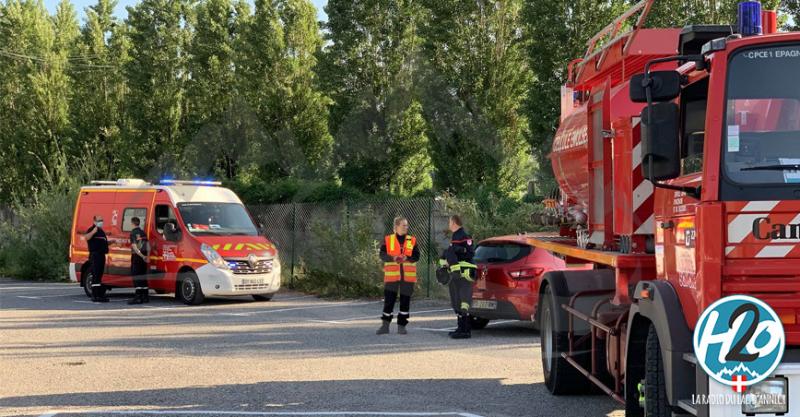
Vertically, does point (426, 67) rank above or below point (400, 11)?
below

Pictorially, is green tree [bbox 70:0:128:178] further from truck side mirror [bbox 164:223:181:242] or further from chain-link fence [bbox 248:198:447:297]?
truck side mirror [bbox 164:223:181:242]

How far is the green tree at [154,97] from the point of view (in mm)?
40469

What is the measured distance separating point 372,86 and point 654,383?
28.1 meters

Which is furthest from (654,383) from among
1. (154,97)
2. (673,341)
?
(154,97)

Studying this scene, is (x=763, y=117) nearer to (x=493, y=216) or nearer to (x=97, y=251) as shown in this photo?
(x=493, y=216)

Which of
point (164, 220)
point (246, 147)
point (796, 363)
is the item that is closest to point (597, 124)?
point (796, 363)

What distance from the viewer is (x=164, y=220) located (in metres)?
21.0

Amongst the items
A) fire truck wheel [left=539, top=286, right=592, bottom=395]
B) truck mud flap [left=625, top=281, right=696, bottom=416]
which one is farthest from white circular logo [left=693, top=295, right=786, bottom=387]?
fire truck wheel [left=539, top=286, right=592, bottom=395]

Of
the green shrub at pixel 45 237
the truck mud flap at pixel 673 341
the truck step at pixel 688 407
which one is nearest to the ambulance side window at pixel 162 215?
the green shrub at pixel 45 237

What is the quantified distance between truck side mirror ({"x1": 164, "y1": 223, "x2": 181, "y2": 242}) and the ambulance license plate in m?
8.26

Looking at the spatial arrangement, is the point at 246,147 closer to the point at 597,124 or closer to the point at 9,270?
the point at 9,270

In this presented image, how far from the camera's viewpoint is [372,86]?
3372 centimetres

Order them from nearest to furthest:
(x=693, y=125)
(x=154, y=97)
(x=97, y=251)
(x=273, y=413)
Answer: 1. (x=693, y=125)
2. (x=273, y=413)
3. (x=97, y=251)
4. (x=154, y=97)

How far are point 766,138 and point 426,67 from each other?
2555 cm
